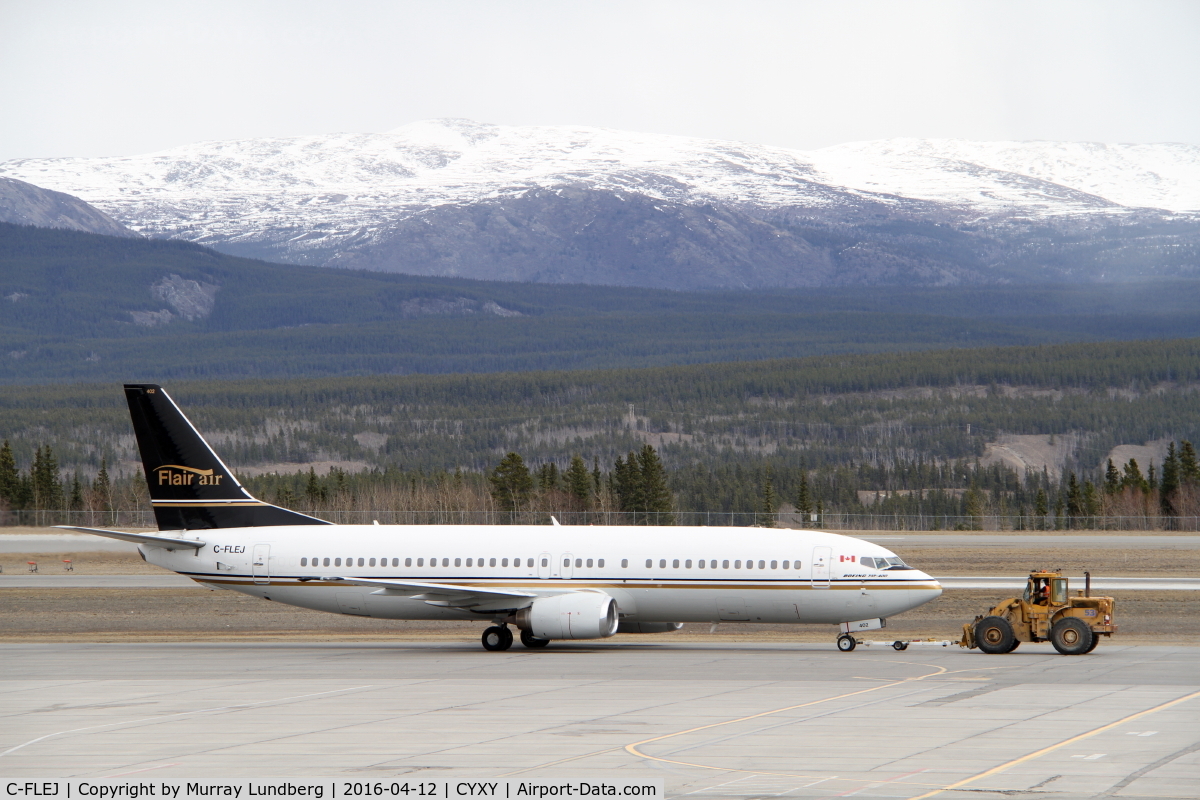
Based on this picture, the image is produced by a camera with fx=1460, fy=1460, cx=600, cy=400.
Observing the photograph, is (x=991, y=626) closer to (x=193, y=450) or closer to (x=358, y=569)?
(x=358, y=569)

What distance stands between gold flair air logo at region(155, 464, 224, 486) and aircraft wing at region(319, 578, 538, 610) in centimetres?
666

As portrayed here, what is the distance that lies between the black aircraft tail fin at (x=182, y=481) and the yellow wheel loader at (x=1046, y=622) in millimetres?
21186

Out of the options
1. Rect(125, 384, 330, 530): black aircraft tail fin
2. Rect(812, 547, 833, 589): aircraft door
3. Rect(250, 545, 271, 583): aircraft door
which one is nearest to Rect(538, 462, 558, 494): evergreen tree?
Rect(125, 384, 330, 530): black aircraft tail fin

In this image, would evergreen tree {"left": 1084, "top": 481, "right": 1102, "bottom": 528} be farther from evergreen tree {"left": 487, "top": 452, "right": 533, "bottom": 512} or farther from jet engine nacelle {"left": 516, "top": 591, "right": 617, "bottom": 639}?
jet engine nacelle {"left": 516, "top": 591, "right": 617, "bottom": 639}

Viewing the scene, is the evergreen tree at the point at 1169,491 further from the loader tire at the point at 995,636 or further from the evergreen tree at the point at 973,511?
the loader tire at the point at 995,636

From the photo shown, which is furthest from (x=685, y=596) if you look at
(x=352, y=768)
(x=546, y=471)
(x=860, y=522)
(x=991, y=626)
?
(x=546, y=471)

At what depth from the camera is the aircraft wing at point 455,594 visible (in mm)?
42969

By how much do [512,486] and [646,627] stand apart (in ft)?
298

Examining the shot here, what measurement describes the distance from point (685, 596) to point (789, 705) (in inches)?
511

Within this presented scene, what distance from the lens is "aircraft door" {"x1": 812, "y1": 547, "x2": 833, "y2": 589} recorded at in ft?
140

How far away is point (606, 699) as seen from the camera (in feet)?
103

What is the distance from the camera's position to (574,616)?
42.3m

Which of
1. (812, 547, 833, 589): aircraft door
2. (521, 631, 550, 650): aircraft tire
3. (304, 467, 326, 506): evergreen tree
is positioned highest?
(304, 467, 326, 506): evergreen tree

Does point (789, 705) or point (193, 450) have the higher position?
point (193, 450)
